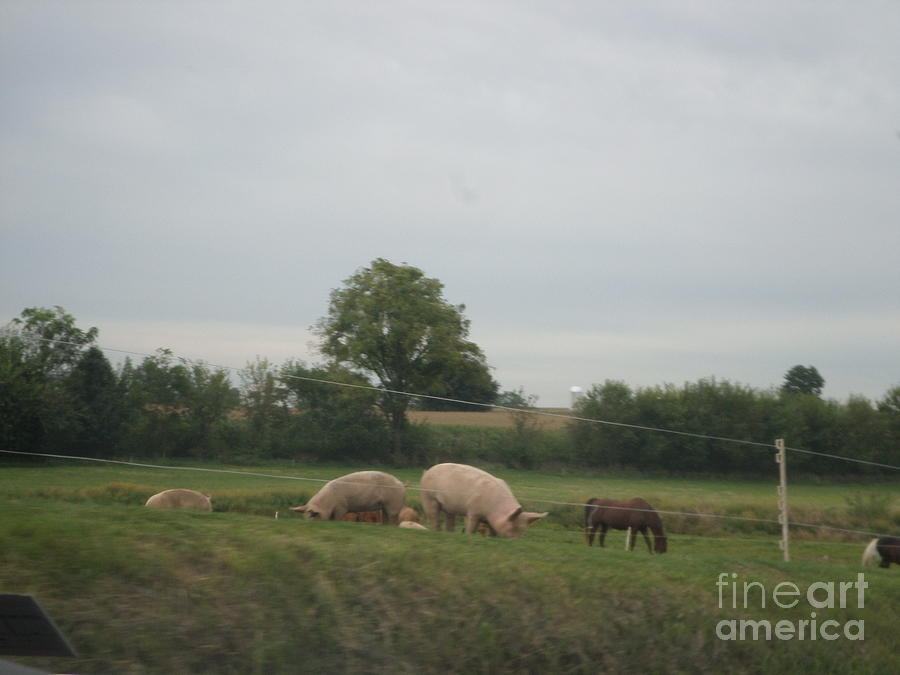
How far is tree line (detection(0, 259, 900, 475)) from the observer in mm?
9516

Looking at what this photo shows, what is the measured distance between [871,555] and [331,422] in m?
9.72

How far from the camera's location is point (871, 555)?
14.2m

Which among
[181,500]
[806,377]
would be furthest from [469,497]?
[806,377]

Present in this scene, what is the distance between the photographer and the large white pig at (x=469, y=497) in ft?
38.3

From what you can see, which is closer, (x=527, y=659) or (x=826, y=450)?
(x=527, y=659)

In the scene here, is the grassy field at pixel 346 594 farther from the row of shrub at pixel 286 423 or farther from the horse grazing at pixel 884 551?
the horse grazing at pixel 884 551

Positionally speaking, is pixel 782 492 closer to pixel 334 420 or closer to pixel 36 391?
pixel 334 420

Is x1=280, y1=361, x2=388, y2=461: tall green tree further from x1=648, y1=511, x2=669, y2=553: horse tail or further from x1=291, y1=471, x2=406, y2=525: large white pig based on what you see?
x1=648, y1=511, x2=669, y2=553: horse tail

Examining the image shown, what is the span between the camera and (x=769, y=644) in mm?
7969

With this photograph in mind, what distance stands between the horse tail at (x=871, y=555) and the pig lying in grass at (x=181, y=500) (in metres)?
11.0

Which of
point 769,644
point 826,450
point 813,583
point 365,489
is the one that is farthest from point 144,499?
point 826,450

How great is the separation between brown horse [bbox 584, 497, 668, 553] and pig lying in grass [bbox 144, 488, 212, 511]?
6.16m

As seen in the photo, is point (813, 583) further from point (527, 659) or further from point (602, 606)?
point (527, 659)

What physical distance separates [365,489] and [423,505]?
1.11 m
